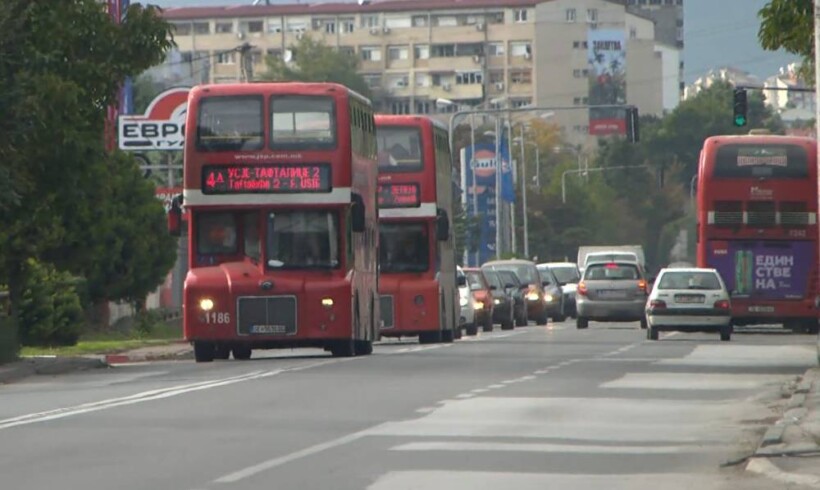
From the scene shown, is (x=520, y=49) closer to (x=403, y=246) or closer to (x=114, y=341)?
(x=114, y=341)

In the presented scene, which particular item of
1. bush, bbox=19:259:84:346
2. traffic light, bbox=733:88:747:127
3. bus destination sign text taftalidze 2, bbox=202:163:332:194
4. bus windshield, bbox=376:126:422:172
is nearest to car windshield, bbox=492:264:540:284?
traffic light, bbox=733:88:747:127

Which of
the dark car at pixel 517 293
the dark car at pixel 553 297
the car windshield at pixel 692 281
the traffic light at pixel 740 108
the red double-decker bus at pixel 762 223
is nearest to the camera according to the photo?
the car windshield at pixel 692 281

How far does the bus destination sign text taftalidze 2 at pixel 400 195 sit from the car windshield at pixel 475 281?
13.0m

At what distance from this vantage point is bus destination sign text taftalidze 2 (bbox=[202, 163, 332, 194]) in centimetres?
3369

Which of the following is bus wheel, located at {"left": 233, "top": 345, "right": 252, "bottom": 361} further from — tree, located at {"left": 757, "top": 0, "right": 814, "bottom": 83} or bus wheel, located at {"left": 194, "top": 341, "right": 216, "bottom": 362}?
tree, located at {"left": 757, "top": 0, "right": 814, "bottom": 83}

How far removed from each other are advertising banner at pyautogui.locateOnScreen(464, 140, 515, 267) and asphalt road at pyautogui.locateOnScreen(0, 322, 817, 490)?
3022 inches

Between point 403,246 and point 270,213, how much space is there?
9299mm

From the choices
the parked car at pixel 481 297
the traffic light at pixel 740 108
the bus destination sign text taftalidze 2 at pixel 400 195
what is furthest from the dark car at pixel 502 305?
the bus destination sign text taftalidze 2 at pixel 400 195

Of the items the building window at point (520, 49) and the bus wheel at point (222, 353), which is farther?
the building window at point (520, 49)

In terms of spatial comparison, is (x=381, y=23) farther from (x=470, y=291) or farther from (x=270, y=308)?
(x=270, y=308)

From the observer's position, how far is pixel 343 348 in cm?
3556

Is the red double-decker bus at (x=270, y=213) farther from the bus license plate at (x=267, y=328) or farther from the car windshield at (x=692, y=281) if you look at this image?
the car windshield at (x=692, y=281)

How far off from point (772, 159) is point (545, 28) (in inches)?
5503

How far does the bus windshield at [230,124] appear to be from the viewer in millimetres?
33844
